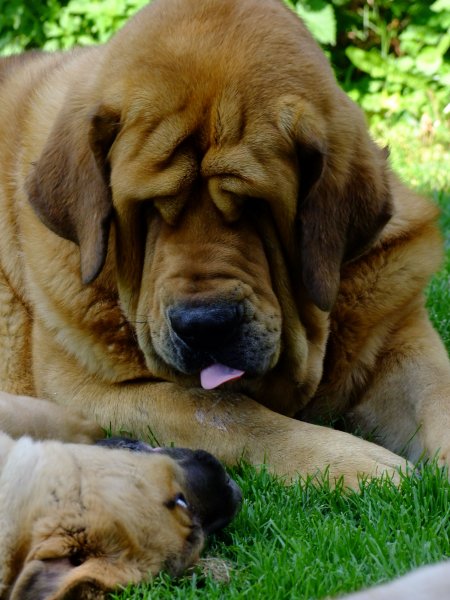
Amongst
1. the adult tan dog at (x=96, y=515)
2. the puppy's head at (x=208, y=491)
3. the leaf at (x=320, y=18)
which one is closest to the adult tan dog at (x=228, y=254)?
the puppy's head at (x=208, y=491)

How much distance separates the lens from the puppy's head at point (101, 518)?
9.04 feet

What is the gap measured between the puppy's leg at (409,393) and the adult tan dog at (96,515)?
85cm

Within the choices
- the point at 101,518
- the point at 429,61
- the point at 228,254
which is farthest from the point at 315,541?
the point at 429,61

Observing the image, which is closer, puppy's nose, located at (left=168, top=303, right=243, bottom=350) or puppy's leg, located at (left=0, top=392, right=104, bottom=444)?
puppy's nose, located at (left=168, top=303, right=243, bottom=350)

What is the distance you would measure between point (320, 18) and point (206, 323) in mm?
5471

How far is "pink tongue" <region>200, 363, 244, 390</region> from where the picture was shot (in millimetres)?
3545

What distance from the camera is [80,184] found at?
3652 mm

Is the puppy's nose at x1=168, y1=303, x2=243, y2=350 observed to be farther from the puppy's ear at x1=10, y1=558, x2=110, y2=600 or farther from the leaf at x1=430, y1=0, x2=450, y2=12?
the leaf at x1=430, y1=0, x2=450, y2=12

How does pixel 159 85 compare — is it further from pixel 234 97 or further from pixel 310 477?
pixel 310 477

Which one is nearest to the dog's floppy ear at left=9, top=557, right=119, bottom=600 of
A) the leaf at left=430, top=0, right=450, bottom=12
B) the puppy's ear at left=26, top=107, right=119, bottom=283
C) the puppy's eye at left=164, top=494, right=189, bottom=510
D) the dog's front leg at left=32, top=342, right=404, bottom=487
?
the puppy's eye at left=164, top=494, right=189, bottom=510

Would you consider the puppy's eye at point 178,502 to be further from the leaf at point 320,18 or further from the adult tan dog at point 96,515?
the leaf at point 320,18

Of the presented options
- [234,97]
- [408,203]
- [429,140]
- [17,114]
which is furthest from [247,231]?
[429,140]

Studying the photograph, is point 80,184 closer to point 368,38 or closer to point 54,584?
point 54,584

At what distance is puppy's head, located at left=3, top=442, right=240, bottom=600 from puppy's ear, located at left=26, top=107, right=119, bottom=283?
71 centimetres
